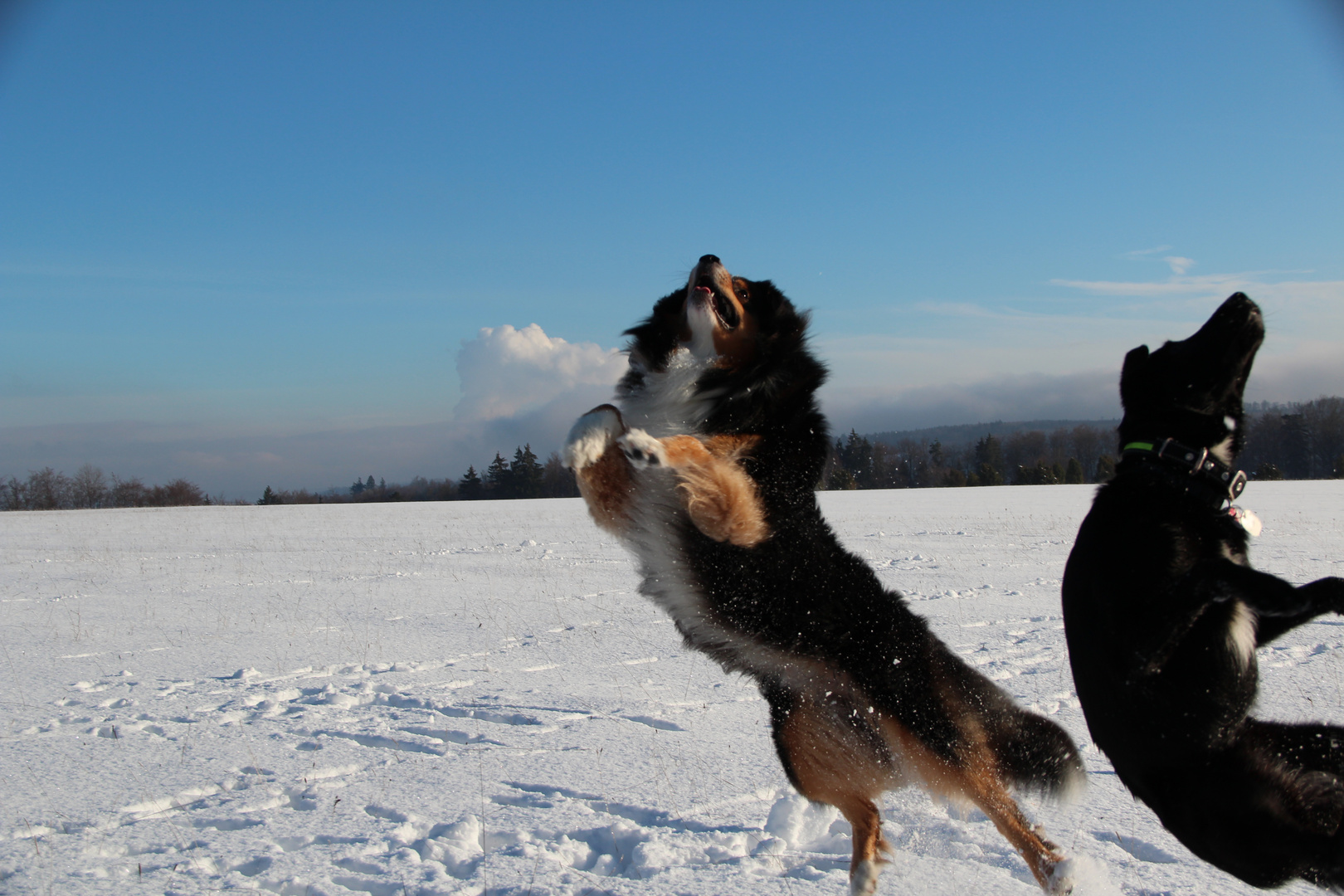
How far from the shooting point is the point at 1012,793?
2746mm

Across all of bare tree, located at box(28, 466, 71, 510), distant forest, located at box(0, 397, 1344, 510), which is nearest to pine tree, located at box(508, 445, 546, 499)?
distant forest, located at box(0, 397, 1344, 510)

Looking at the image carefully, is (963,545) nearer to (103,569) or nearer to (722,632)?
(722,632)

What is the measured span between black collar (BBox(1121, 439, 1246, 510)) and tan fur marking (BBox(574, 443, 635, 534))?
1.85 meters

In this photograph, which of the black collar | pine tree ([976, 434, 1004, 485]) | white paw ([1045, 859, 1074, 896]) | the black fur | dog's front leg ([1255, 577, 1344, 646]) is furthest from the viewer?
pine tree ([976, 434, 1004, 485])

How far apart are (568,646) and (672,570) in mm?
3557

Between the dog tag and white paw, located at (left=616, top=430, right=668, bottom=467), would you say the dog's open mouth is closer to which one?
white paw, located at (left=616, top=430, right=668, bottom=467)

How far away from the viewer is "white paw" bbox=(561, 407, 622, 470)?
2.94 m

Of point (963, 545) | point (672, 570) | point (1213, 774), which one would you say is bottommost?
point (963, 545)

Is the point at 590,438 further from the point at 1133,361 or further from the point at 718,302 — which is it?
the point at 1133,361

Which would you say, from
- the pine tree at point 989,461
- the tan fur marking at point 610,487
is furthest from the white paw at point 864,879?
the pine tree at point 989,461

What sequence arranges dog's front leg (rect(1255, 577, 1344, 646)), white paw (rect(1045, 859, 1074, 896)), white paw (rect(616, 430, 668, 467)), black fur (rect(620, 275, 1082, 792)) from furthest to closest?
white paw (rect(616, 430, 668, 467))
black fur (rect(620, 275, 1082, 792))
white paw (rect(1045, 859, 1074, 896))
dog's front leg (rect(1255, 577, 1344, 646))

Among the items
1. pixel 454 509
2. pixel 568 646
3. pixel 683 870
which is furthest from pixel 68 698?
pixel 454 509

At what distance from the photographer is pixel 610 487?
307 centimetres

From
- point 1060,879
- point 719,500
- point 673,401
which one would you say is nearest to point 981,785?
point 1060,879
